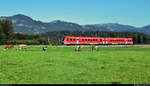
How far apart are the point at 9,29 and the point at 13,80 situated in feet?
290

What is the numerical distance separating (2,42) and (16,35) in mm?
25833

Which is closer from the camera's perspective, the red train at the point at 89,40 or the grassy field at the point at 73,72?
the grassy field at the point at 73,72

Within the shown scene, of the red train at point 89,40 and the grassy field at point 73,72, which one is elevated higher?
the red train at point 89,40

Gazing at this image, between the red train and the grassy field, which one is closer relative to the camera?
the grassy field

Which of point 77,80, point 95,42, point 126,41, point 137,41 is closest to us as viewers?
point 77,80

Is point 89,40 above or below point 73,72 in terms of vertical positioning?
above

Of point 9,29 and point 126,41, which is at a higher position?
point 9,29

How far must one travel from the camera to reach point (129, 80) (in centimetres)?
759

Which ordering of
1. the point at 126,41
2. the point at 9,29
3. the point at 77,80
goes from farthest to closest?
the point at 9,29 → the point at 126,41 → the point at 77,80

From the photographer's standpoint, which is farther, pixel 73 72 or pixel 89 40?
pixel 89 40

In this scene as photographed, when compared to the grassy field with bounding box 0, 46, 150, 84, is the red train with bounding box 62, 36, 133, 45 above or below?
above

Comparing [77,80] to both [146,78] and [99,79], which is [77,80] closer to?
[99,79]

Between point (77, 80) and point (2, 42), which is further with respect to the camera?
point (2, 42)

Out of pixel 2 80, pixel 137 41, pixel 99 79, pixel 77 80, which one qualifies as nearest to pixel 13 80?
pixel 2 80
